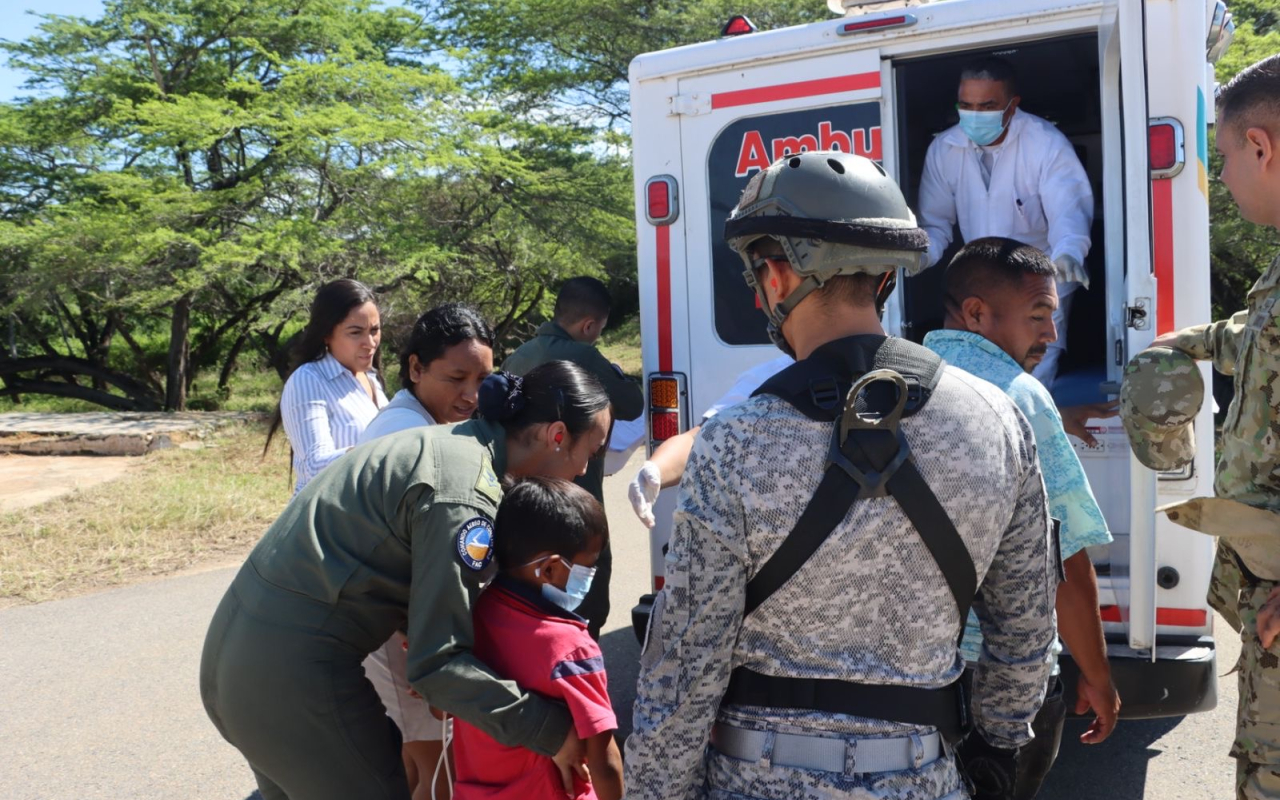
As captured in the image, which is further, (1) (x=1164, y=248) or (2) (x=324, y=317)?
(2) (x=324, y=317)

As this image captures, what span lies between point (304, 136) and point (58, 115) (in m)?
4.55

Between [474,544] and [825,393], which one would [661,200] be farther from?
[825,393]

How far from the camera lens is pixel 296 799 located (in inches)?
90.3


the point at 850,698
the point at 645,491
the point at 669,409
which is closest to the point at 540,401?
the point at 645,491

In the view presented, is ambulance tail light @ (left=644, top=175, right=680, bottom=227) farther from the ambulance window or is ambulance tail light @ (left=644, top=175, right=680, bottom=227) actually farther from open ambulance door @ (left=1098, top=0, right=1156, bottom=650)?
open ambulance door @ (left=1098, top=0, right=1156, bottom=650)

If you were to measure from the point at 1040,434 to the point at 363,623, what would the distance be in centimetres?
155

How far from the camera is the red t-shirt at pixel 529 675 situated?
2141 mm

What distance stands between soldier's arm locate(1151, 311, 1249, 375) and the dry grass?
5975 mm

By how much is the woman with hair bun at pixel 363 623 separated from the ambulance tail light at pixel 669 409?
1750 mm

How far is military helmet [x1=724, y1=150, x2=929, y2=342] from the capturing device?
5.02 feet

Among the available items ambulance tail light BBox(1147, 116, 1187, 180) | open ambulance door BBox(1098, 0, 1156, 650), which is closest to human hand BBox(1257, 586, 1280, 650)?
open ambulance door BBox(1098, 0, 1156, 650)

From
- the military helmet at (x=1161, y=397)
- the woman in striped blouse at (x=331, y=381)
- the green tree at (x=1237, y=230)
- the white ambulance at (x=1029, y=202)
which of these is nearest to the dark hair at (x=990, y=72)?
the white ambulance at (x=1029, y=202)

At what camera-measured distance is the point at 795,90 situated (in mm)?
3783

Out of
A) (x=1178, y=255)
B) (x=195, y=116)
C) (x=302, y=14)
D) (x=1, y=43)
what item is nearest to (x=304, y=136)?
(x=195, y=116)
